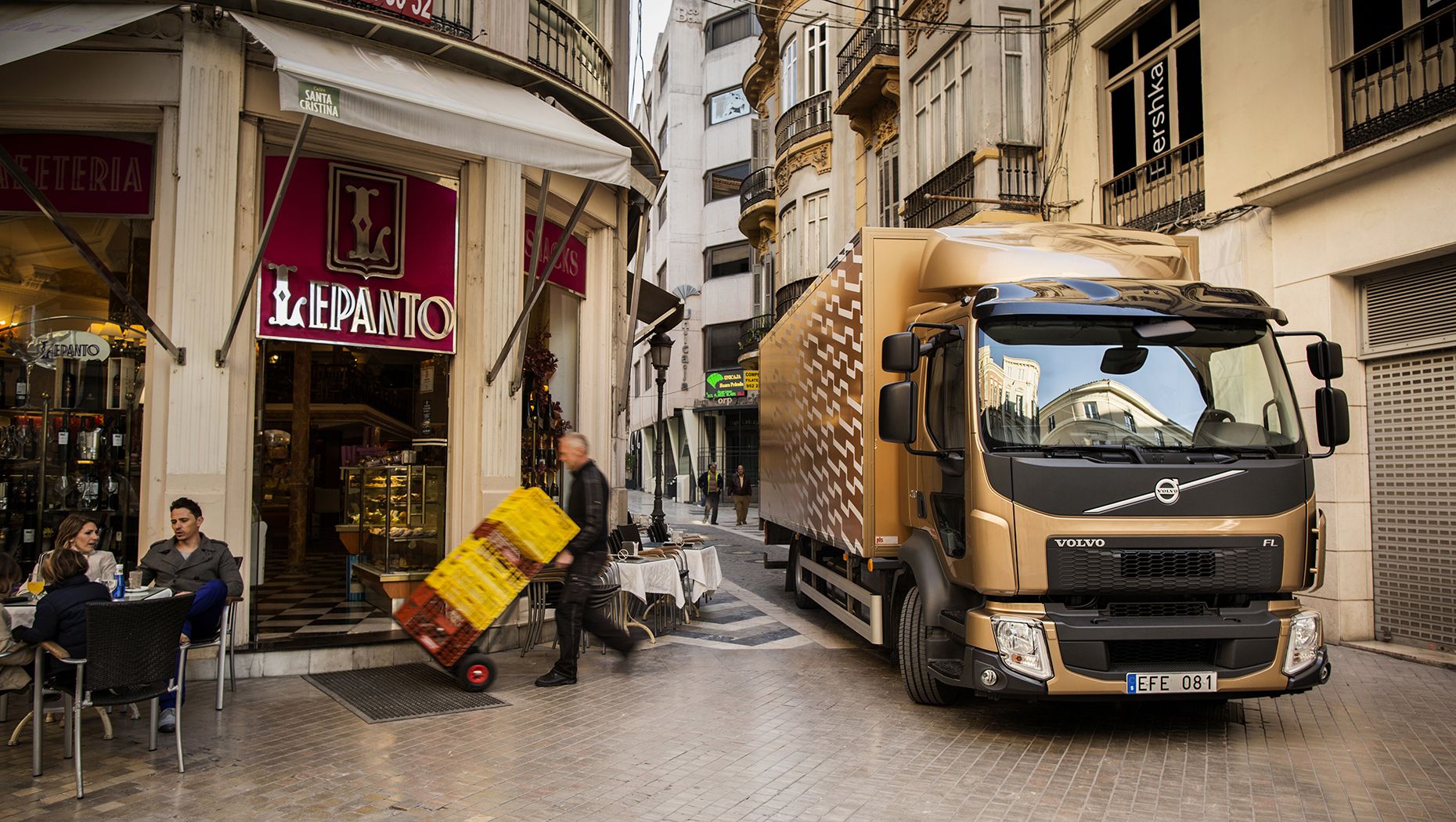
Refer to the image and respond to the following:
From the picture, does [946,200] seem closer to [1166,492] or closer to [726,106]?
[1166,492]

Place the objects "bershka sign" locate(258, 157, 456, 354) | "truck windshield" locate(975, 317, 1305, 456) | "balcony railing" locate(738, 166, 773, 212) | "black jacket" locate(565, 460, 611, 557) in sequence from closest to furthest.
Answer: "truck windshield" locate(975, 317, 1305, 456) → "black jacket" locate(565, 460, 611, 557) → "bershka sign" locate(258, 157, 456, 354) → "balcony railing" locate(738, 166, 773, 212)

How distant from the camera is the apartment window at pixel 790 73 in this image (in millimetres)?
28367

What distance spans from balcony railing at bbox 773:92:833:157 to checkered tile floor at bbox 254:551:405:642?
18715 millimetres

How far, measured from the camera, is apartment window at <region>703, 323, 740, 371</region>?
41031 mm

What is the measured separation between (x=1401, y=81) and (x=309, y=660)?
430 inches

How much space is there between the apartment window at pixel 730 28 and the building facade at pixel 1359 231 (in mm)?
32565

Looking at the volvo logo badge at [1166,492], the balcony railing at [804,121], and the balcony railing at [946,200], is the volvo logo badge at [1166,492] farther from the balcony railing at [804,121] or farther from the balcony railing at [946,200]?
the balcony railing at [804,121]

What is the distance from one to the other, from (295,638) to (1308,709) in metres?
8.12

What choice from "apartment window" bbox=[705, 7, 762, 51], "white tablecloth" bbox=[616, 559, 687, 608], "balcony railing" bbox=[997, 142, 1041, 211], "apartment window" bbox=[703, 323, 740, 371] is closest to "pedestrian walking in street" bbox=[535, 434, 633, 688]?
"white tablecloth" bbox=[616, 559, 687, 608]

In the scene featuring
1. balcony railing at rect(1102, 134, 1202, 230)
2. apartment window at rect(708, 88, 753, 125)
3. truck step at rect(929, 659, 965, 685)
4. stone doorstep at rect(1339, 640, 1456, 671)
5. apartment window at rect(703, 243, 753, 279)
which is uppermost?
apartment window at rect(708, 88, 753, 125)

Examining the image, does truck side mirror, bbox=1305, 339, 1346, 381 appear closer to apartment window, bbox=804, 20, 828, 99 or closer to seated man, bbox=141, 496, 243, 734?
seated man, bbox=141, 496, 243, 734

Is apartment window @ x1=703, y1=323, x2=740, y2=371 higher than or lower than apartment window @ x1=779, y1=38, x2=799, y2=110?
lower

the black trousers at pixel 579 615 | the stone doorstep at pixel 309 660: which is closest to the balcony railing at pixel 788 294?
the stone doorstep at pixel 309 660

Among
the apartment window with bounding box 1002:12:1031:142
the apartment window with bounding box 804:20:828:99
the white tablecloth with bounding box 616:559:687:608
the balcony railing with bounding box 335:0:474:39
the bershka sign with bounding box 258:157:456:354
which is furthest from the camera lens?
the apartment window with bounding box 804:20:828:99
